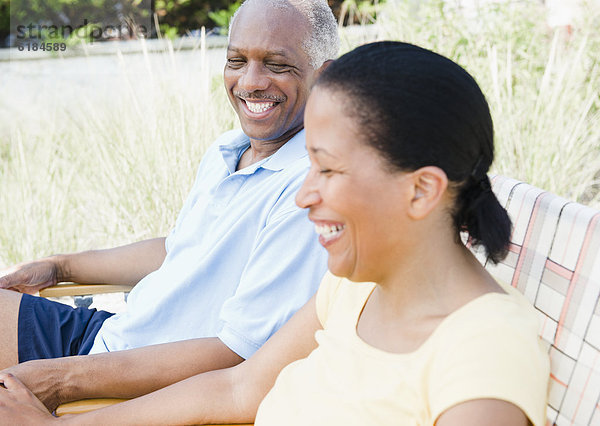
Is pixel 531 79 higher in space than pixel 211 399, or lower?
higher

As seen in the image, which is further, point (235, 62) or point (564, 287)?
point (235, 62)

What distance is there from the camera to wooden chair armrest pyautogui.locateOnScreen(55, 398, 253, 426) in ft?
6.25

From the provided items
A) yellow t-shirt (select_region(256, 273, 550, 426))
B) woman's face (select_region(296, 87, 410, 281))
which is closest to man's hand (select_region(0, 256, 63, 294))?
yellow t-shirt (select_region(256, 273, 550, 426))

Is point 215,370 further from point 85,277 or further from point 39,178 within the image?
point 39,178

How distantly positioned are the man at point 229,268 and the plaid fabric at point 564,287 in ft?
1.87

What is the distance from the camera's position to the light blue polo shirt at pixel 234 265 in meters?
1.98

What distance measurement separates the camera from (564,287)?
1559 millimetres

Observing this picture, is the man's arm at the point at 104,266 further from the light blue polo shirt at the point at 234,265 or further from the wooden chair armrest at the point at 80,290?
the light blue polo shirt at the point at 234,265

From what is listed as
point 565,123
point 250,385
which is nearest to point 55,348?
point 250,385

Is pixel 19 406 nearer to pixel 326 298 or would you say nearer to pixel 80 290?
pixel 326 298

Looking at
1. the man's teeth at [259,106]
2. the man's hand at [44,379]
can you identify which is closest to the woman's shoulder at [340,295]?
the man's hand at [44,379]

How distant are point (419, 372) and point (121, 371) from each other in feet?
3.33

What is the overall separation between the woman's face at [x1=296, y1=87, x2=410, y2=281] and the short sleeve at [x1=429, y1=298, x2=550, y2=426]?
0.21 metres

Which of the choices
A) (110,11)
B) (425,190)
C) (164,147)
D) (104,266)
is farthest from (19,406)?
(110,11)
